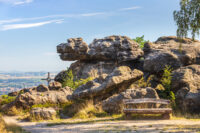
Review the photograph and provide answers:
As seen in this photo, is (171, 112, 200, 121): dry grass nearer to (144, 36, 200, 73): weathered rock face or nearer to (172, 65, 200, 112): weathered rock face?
(172, 65, 200, 112): weathered rock face

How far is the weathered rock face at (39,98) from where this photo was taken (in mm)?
19750

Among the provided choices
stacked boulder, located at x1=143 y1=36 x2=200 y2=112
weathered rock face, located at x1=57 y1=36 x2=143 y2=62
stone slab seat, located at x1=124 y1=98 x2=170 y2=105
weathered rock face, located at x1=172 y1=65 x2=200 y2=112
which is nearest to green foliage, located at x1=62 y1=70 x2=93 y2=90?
weathered rock face, located at x1=57 y1=36 x2=143 y2=62

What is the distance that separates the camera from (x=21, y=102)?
774 inches

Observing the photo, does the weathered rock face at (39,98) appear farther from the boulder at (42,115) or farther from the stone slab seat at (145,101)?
the stone slab seat at (145,101)

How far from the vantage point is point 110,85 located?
17406 mm

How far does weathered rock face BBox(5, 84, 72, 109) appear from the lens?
19.8 meters

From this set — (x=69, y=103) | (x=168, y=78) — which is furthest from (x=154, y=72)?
(x=69, y=103)

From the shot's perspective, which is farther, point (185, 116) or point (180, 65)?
point (180, 65)

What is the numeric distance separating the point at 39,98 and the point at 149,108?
9071mm

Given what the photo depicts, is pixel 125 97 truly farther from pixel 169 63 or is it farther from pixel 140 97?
pixel 169 63

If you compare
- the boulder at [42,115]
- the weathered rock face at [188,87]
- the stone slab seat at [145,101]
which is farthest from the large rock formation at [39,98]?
the weathered rock face at [188,87]

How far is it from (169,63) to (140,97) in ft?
21.7

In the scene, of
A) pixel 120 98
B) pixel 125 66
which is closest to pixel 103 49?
pixel 125 66

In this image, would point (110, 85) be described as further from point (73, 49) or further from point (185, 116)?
point (73, 49)
